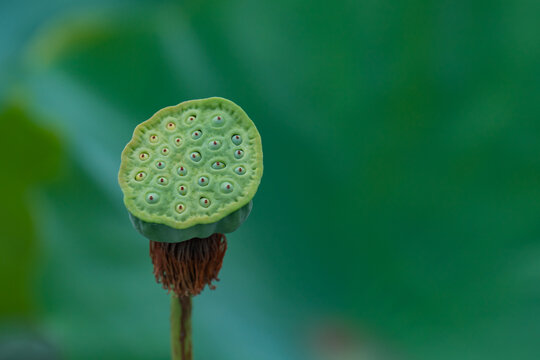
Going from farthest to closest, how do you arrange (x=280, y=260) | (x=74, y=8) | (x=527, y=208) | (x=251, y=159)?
(x=74, y=8) → (x=280, y=260) → (x=527, y=208) → (x=251, y=159)

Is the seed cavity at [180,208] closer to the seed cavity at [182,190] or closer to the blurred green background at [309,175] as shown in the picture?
the seed cavity at [182,190]

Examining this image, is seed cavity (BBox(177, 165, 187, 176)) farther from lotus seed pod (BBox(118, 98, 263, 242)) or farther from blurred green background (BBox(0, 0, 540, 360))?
blurred green background (BBox(0, 0, 540, 360))

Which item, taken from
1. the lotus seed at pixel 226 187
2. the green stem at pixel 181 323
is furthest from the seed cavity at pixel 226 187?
the green stem at pixel 181 323

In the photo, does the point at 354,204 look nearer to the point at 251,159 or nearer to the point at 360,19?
the point at 360,19

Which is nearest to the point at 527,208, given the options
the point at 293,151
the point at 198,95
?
the point at 293,151

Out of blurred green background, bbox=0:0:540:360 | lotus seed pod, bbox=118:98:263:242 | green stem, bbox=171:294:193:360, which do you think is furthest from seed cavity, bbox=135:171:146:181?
blurred green background, bbox=0:0:540:360

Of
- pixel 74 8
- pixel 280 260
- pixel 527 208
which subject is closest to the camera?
pixel 527 208
